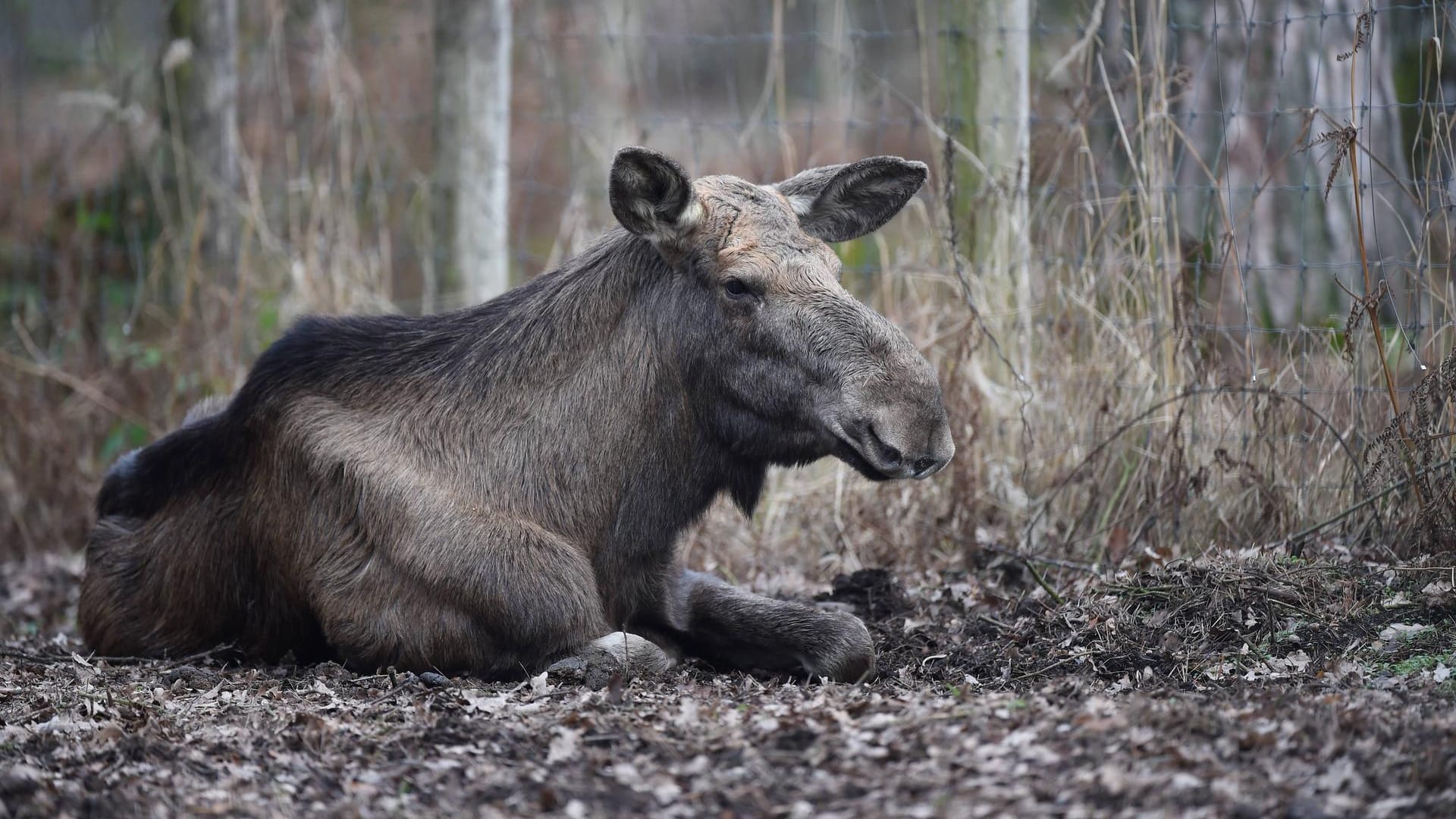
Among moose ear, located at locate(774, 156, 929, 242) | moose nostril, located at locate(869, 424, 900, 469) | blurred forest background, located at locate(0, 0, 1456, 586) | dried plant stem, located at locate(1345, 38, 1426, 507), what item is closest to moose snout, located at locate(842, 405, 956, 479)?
moose nostril, located at locate(869, 424, 900, 469)

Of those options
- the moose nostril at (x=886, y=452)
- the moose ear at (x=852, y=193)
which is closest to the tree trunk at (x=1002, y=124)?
the moose ear at (x=852, y=193)

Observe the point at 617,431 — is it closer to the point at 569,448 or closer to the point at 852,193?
the point at 569,448

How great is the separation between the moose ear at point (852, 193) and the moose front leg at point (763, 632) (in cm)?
143

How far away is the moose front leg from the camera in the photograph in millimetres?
4961

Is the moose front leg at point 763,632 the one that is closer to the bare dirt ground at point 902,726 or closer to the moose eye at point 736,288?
the bare dirt ground at point 902,726

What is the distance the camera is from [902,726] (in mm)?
3830

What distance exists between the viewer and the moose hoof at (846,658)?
4.94 meters

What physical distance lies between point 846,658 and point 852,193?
183cm

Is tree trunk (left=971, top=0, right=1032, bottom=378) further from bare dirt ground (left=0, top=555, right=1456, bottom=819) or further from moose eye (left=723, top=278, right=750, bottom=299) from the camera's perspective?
moose eye (left=723, top=278, right=750, bottom=299)

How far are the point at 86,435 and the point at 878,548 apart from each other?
16.6 ft

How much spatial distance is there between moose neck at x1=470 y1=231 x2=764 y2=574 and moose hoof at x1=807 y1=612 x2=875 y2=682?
60cm

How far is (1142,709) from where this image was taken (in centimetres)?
380

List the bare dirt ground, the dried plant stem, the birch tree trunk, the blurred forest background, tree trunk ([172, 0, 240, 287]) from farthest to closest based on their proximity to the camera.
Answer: tree trunk ([172, 0, 240, 287]) → the birch tree trunk → the blurred forest background → the dried plant stem → the bare dirt ground

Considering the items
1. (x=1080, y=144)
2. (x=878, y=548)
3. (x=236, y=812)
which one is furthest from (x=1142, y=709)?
(x=1080, y=144)
